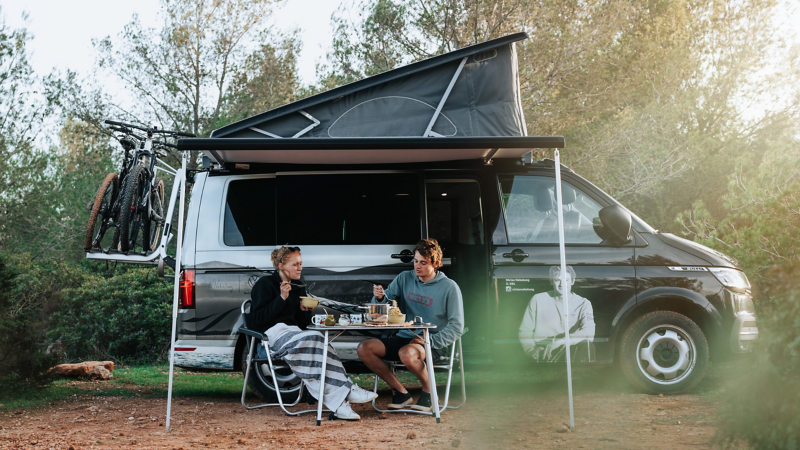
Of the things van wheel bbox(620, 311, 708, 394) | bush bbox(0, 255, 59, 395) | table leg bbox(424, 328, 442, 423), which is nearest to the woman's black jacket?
table leg bbox(424, 328, 442, 423)

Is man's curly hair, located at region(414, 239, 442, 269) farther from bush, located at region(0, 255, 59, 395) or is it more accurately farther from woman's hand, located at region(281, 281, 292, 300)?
bush, located at region(0, 255, 59, 395)

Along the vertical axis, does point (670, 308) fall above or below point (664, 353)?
above

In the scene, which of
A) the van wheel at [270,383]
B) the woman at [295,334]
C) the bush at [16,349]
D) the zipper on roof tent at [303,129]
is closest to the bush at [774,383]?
the woman at [295,334]

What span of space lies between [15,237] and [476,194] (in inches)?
515

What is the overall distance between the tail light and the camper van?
0.01m

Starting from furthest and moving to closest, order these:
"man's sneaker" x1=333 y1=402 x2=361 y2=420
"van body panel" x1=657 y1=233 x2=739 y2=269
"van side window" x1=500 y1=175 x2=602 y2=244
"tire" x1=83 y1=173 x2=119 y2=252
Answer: "tire" x1=83 y1=173 x2=119 y2=252 → "van body panel" x1=657 y1=233 x2=739 y2=269 → "van side window" x1=500 y1=175 x2=602 y2=244 → "man's sneaker" x1=333 y1=402 x2=361 y2=420

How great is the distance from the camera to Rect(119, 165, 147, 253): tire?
7855 mm

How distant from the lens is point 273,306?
5676 mm

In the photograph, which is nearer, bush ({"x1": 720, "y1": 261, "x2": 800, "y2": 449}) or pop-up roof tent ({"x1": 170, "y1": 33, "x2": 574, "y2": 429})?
bush ({"x1": 720, "y1": 261, "x2": 800, "y2": 449})

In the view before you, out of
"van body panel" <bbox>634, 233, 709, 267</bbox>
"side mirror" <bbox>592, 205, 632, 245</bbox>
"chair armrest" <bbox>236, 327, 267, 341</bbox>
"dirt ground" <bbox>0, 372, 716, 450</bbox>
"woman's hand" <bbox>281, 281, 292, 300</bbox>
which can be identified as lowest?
"dirt ground" <bbox>0, 372, 716, 450</bbox>

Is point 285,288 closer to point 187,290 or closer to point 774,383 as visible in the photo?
point 187,290

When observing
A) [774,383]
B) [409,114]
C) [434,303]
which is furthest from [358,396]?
[774,383]

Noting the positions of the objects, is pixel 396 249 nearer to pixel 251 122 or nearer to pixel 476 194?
pixel 476 194

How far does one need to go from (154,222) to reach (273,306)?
345cm
